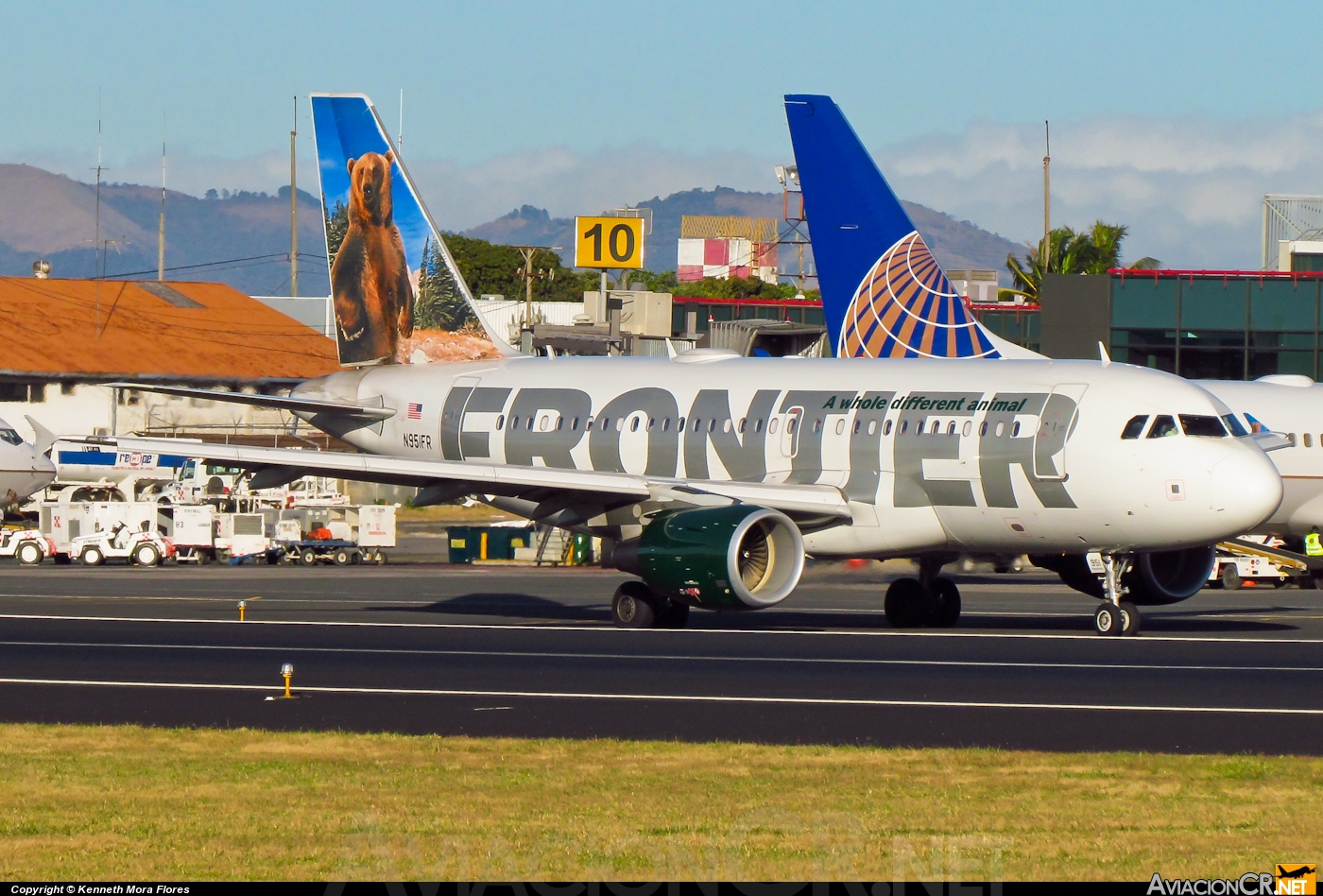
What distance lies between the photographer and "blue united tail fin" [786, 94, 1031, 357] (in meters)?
39.0

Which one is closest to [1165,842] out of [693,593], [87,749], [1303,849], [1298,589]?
[1303,849]

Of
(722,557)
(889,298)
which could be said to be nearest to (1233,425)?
(722,557)

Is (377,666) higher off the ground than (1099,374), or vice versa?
(1099,374)

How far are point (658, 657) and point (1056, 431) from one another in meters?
6.83

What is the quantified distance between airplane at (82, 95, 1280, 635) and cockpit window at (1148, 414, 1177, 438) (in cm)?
3

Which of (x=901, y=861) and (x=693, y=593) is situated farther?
(x=693, y=593)

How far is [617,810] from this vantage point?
11.3m

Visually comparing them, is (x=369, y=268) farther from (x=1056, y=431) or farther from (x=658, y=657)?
(x=658, y=657)

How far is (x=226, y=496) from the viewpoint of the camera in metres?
57.2

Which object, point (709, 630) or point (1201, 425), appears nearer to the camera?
point (1201, 425)

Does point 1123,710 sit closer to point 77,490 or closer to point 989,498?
point 989,498

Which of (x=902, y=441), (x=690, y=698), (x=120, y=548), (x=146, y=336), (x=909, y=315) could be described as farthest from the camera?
(x=146, y=336)

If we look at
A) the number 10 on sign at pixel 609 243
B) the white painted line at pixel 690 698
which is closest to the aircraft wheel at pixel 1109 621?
the white painted line at pixel 690 698

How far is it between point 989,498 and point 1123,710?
8.93 metres
